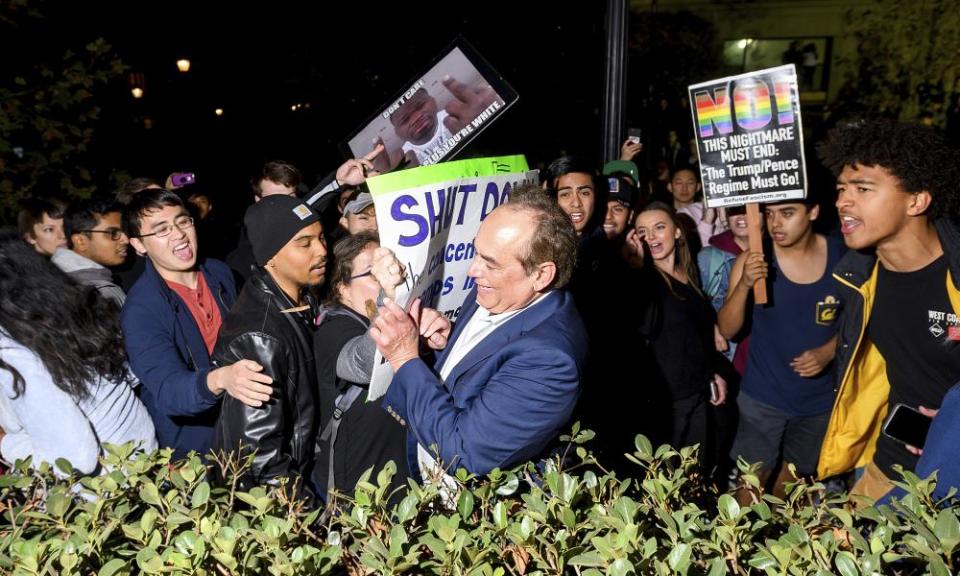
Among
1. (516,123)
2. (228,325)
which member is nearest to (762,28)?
(516,123)

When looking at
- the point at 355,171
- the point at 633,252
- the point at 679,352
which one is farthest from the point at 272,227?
the point at 679,352

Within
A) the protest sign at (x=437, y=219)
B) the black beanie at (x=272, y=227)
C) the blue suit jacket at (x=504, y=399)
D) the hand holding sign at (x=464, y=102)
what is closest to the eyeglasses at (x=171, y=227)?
the black beanie at (x=272, y=227)

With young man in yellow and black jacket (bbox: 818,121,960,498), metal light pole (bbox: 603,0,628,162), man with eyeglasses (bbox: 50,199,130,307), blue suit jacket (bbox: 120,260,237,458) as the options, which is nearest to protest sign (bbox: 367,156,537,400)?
blue suit jacket (bbox: 120,260,237,458)

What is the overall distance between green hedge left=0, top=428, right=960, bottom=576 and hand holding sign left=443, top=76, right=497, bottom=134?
8.27 feet

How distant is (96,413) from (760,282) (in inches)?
143

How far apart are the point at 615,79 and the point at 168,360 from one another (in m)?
3.14

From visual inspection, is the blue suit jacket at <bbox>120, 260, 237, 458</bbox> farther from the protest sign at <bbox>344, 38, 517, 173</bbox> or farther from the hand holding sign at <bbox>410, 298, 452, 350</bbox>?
the protest sign at <bbox>344, 38, 517, 173</bbox>

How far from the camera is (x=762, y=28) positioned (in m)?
25.4

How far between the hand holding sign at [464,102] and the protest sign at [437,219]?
952 millimetres

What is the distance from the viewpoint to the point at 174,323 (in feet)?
12.6

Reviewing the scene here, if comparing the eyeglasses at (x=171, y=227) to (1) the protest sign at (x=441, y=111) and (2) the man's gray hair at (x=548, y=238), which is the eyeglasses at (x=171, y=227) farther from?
(2) the man's gray hair at (x=548, y=238)

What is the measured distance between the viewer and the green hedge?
1643 millimetres

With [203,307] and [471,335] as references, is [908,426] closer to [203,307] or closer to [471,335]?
[471,335]

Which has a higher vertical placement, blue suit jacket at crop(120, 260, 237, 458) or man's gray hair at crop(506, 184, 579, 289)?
man's gray hair at crop(506, 184, 579, 289)
